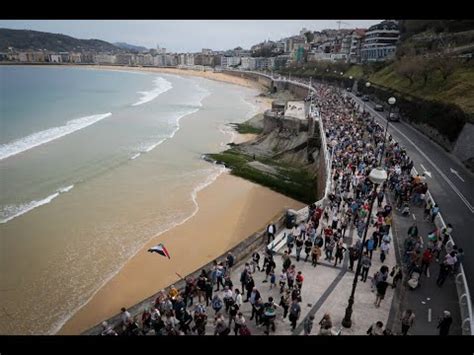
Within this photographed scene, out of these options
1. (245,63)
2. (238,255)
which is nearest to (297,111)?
(238,255)

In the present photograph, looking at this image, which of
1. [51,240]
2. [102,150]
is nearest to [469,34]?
[102,150]

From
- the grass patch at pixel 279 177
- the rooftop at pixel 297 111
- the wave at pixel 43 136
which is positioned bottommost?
the wave at pixel 43 136

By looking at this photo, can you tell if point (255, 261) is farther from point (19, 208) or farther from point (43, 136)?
point (43, 136)

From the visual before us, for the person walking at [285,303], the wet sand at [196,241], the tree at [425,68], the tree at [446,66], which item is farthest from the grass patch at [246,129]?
the person walking at [285,303]

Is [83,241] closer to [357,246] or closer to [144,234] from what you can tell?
[144,234]

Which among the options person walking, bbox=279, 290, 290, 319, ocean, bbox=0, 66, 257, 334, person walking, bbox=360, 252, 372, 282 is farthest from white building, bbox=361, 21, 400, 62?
person walking, bbox=279, 290, 290, 319

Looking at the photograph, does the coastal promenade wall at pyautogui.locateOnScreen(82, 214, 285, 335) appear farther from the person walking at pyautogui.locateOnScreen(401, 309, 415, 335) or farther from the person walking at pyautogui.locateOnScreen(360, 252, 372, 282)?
the person walking at pyautogui.locateOnScreen(401, 309, 415, 335)

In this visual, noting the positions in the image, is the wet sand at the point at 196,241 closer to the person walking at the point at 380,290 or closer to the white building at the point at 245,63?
the person walking at the point at 380,290
